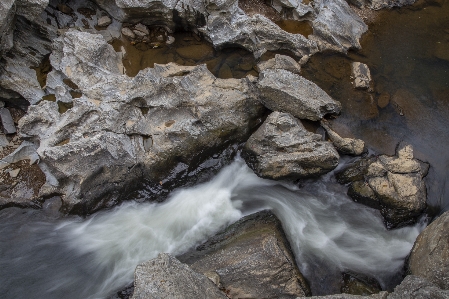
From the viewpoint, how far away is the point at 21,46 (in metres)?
7.57

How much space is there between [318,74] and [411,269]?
450 centimetres

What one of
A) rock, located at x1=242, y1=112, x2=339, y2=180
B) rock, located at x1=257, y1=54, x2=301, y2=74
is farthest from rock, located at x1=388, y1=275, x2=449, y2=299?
rock, located at x1=257, y1=54, x2=301, y2=74

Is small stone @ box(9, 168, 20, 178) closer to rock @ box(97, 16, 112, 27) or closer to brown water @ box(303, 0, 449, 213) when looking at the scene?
rock @ box(97, 16, 112, 27)

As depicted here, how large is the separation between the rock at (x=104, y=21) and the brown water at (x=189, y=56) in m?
0.58

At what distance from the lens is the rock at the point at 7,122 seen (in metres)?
7.35

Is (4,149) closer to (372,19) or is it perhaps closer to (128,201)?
(128,201)

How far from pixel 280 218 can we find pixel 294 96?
2.38m

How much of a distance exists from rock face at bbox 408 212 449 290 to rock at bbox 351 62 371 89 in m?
3.46

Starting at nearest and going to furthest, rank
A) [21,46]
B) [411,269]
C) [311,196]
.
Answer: [411,269]
[311,196]
[21,46]

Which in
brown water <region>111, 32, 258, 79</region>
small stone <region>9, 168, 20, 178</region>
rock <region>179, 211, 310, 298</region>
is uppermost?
brown water <region>111, 32, 258, 79</region>

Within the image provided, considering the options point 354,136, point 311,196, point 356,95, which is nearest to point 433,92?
point 356,95

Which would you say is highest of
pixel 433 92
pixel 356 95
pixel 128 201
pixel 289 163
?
pixel 433 92

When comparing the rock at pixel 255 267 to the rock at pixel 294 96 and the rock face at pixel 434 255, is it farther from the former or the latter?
the rock at pixel 294 96

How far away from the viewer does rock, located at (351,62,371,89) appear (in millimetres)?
7882
